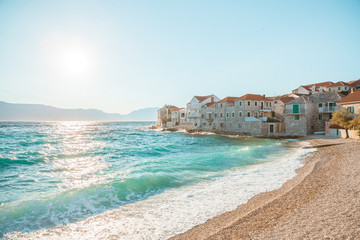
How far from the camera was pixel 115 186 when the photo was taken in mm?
12469

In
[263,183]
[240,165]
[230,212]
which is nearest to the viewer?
[230,212]

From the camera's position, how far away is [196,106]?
65812 mm

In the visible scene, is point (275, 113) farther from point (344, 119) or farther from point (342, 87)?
point (342, 87)

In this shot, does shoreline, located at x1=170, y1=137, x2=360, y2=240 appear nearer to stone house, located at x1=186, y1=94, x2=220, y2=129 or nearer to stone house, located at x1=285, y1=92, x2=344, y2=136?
stone house, located at x1=285, y1=92, x2=344, y2=136

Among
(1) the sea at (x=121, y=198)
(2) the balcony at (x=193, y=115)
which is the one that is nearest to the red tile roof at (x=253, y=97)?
(2) the balcony at (x=193, y=115)

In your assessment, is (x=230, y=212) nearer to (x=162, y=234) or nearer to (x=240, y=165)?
(x=162, y=234)

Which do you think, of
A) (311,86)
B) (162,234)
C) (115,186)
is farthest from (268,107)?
(162,234)

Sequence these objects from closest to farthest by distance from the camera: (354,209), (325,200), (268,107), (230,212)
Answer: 1. (354,209)
2. (325,200)
3. (230,212)
4. (268,107)

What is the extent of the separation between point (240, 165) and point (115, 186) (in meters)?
10.3

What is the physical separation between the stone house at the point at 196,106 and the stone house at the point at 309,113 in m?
27.6

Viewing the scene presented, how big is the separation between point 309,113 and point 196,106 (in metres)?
32.6

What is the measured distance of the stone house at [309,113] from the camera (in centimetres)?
3903

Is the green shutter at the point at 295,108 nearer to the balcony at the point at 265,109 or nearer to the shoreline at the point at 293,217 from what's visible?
the balcony at the point at 265,109

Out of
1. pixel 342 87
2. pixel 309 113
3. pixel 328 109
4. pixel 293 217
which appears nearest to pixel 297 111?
pixel 309 113
